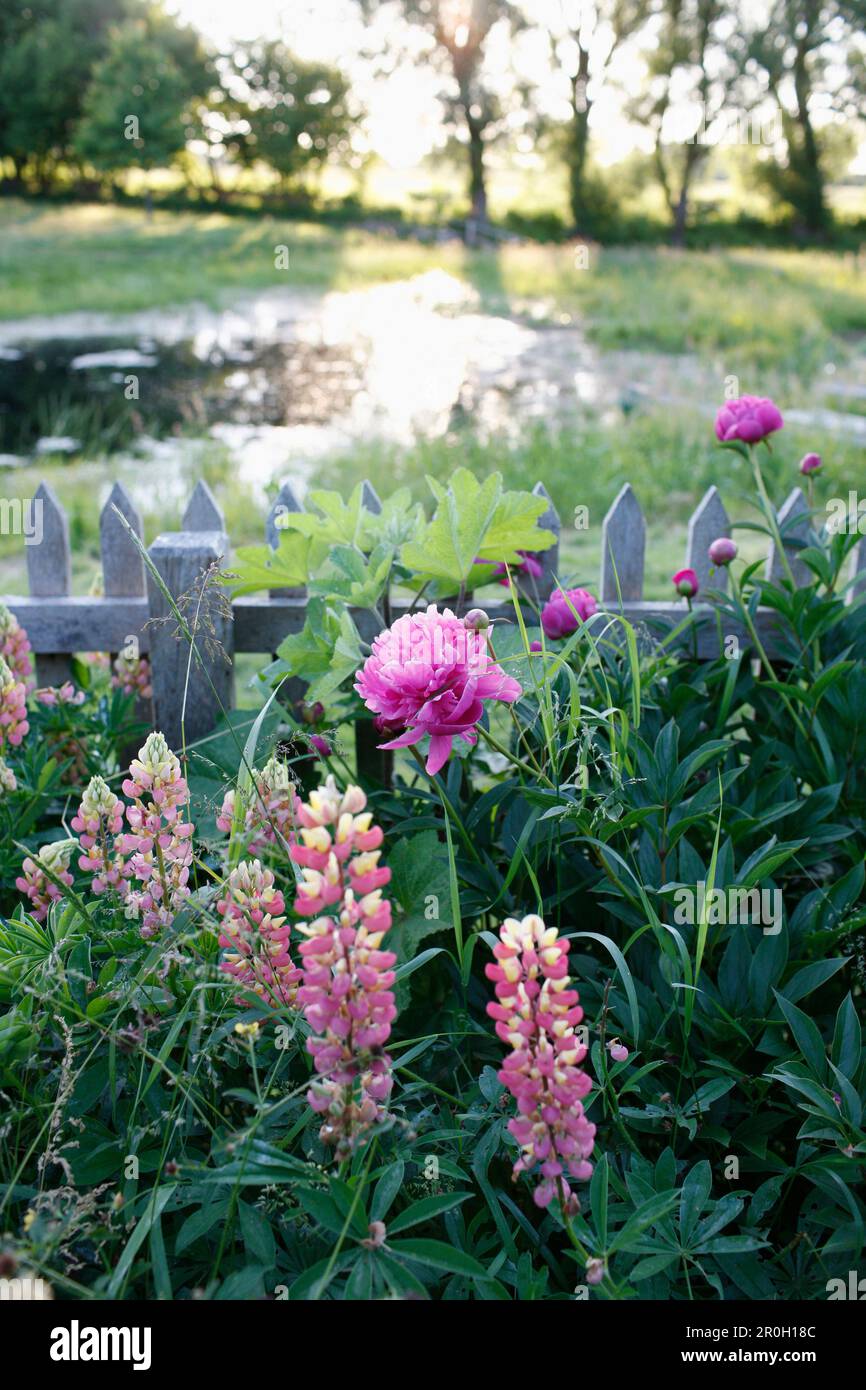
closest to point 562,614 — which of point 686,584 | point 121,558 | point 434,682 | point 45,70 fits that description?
point 686,584

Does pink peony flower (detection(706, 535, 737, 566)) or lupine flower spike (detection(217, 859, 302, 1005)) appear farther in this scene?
pink peony flower (detection(706, 535, 737, 566))

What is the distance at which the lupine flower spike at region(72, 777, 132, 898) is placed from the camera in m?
1.52

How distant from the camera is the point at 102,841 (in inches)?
61.8

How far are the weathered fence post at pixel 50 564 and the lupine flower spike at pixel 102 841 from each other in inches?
51.4

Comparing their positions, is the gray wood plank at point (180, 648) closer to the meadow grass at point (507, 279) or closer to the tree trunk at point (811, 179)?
the meadow grass at point (507, 279)

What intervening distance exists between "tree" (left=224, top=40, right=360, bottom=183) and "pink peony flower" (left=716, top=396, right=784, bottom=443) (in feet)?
109

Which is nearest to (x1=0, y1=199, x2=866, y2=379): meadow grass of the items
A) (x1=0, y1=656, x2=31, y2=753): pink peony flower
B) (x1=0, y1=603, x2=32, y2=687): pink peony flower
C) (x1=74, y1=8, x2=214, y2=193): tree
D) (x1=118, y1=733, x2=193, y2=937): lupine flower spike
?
(x1=74, y1=8, x2=214, y2=193): tree

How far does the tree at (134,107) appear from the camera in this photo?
27.9 metres

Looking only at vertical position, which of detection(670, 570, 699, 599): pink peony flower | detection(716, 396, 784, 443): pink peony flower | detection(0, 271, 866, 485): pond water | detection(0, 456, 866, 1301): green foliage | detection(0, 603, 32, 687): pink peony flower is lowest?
detection(0, 456, 866, 1301): green foliage

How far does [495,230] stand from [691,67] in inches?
224

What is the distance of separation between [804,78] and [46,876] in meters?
32.8

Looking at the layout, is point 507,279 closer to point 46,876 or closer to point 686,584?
point 686,584

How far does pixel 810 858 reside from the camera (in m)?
1.96

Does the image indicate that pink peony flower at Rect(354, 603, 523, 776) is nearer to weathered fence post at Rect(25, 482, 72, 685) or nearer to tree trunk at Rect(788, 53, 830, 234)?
weathered fence post at Rect(25, 482, 72, 685)
